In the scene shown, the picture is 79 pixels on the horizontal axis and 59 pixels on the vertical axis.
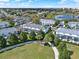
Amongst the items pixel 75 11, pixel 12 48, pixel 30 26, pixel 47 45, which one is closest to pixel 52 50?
pixel 47 45

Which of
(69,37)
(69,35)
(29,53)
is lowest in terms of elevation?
(29,53)

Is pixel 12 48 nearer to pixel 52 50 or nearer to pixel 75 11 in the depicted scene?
pixel 52 50

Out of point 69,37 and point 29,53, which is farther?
point 69,37

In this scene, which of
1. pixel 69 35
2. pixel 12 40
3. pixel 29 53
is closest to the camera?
pixel 29 53

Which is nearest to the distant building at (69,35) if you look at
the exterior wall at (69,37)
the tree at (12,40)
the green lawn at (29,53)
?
the exterior wall at (69,37)

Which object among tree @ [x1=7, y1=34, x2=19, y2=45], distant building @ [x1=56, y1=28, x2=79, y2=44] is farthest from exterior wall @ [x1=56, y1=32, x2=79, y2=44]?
tree @ [x1=7, y1=34, x2=19, y2=45]

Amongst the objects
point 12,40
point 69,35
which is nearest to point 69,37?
point 69,35

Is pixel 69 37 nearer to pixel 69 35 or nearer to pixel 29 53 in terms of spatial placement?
pixel 69 35

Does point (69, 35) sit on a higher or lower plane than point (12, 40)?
higher

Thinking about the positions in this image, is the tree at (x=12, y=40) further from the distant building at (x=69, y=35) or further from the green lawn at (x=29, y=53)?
the distant building at (x=69, y=35)
